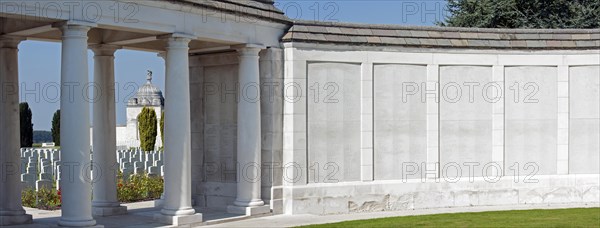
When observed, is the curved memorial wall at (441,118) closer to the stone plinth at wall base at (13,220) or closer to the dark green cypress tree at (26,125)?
the stone plinth at wall base at (13,220)

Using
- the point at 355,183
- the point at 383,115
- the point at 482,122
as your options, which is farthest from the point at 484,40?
the point at 355,183

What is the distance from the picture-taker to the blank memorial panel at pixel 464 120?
79.5 ft

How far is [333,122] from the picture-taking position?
75.1ft

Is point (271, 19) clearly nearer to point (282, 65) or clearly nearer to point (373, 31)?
point (282, 65)

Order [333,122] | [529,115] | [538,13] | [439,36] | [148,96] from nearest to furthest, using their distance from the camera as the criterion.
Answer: [333,122] → [439,36] → [529,115] → [538,13] → [148,96]

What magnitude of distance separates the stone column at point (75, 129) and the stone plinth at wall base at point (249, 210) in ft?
18.0

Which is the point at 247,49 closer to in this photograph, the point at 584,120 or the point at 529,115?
the point at 529,115

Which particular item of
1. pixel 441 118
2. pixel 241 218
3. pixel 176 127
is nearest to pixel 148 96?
pixel 441 118

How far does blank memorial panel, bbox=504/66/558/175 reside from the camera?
80.6 ft

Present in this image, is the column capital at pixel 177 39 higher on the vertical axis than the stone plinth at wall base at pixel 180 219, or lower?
higher

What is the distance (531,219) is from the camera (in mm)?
19656

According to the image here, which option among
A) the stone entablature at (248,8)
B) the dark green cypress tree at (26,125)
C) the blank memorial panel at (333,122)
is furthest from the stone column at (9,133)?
the dark green cypress tree at (26,125)

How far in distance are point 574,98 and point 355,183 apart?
7.78 meters

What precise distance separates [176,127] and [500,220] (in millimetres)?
8591
